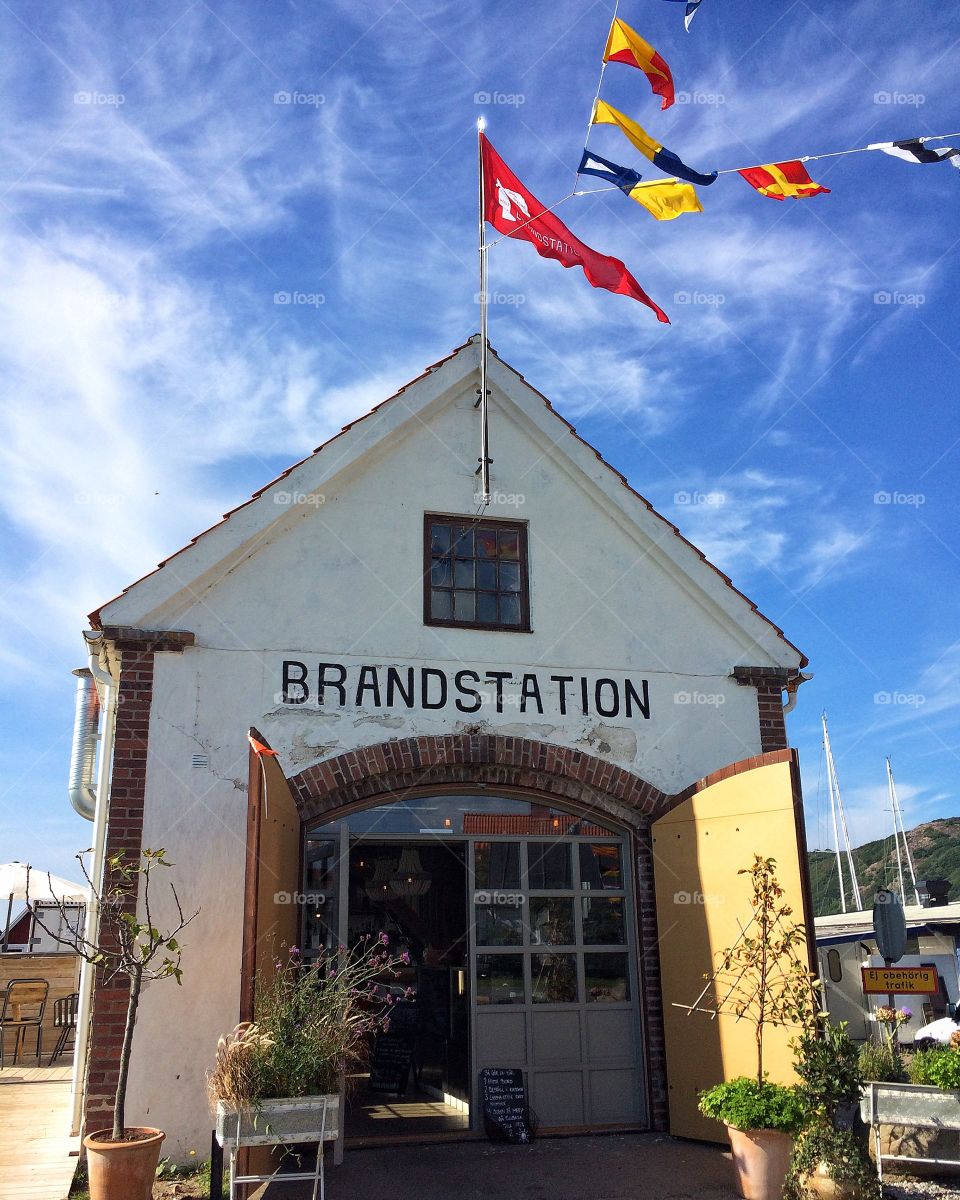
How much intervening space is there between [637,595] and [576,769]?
1.90 m

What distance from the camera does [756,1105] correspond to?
288 inches

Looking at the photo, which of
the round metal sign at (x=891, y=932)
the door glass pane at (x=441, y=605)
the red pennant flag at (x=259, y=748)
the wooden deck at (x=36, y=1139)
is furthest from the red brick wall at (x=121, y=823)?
the round metal sign at (x=891, y=932)

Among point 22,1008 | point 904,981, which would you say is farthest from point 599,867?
point 22,1008

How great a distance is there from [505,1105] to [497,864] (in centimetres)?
198

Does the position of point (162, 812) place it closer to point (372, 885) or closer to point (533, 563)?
point (533, 563)

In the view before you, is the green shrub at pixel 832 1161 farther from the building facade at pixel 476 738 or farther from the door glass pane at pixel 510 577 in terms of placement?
the door glass pane at pixel 510 577

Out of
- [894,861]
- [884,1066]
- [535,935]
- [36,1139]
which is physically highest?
[894,861]

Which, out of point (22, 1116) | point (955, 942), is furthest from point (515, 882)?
point (955, 942)

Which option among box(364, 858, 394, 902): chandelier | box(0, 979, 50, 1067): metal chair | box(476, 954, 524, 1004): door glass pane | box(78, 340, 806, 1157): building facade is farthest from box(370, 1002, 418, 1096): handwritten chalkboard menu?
box(0, 979, 50, 1067): metal chair

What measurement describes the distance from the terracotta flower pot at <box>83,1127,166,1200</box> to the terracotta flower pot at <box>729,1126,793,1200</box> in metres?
3.94

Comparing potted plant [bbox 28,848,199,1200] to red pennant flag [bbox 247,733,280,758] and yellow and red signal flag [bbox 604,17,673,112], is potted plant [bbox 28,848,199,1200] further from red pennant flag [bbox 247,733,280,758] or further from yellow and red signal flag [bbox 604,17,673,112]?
yellow and red signal flag [bbox 604,17,673,112]

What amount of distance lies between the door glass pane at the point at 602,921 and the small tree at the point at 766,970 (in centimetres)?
111

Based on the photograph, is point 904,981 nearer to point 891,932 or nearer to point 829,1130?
point 891,932

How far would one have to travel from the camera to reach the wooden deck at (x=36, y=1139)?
24.5 ft
